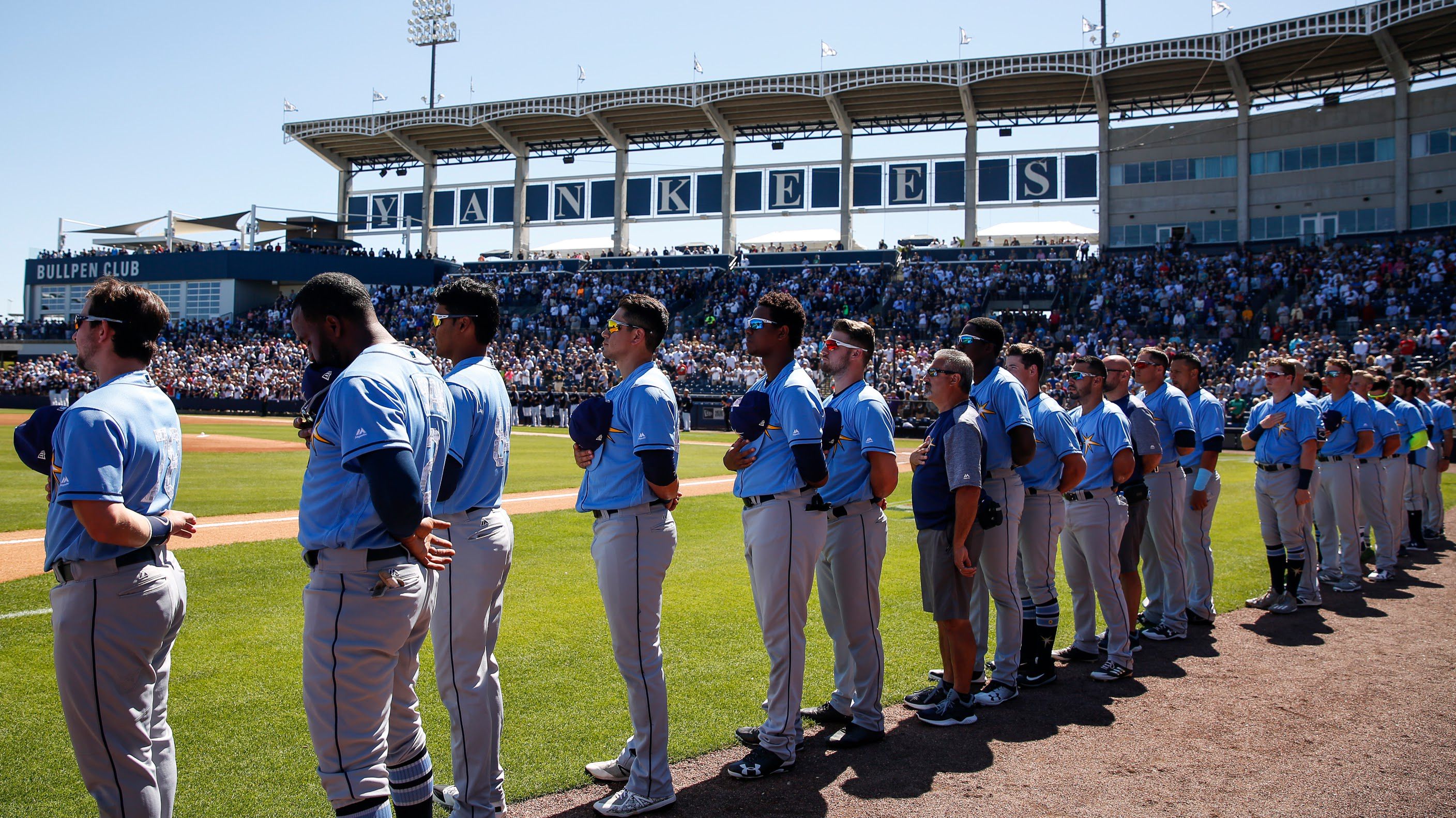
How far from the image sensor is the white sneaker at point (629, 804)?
12.6 ft

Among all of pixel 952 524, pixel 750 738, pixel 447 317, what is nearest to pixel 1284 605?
pixel 952 524

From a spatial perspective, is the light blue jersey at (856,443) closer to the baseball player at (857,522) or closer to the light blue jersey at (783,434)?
the baseball player at (857,522)

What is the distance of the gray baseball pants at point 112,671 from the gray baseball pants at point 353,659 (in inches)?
25.3

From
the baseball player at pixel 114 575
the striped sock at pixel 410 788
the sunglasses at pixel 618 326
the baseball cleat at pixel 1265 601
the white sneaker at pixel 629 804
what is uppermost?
the sunglasses at pixel 618 326

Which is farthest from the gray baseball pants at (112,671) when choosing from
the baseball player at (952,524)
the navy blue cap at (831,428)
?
the baseball player at (952,524)

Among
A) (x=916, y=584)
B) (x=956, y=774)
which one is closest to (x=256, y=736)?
(x=956, y=774)

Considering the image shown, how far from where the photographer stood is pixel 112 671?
299cm

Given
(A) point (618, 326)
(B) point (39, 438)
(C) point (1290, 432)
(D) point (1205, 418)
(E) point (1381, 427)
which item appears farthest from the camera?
(E) point (1381, 427)

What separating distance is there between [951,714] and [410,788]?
2.99 metres

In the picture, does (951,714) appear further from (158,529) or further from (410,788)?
(158,529)

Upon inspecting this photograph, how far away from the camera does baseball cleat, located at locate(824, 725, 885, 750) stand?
15.5 ft

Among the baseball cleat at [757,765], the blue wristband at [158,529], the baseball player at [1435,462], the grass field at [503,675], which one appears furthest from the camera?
the baseball player at [1435,462]

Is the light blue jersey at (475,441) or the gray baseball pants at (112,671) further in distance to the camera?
the light blue jersey at (475,441)

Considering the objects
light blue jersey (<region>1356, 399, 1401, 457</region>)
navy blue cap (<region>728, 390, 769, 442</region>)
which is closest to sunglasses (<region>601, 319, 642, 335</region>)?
navy blue cap (<region>728, 390, 769, 442</region>)
